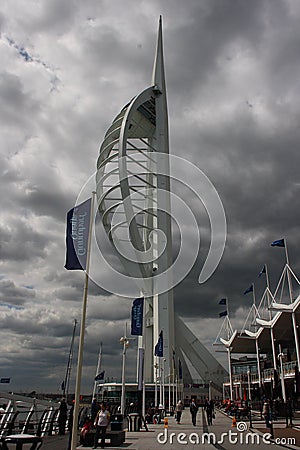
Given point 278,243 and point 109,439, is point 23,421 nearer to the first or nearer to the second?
point 109,439

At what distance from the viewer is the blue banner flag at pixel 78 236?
37.0ft

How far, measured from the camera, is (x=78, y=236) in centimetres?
1170

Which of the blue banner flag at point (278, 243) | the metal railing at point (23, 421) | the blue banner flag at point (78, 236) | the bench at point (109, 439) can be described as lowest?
the bench at point (109, 439)

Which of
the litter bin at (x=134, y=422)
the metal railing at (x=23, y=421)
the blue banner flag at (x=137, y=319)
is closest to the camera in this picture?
the metal railing at (x=23, y=421)

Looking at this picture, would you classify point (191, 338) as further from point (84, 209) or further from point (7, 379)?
point (84, 209)

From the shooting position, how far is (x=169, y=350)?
51.2 m

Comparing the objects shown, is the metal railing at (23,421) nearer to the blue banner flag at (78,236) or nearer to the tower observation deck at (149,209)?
the blue banner flag at (78,236)

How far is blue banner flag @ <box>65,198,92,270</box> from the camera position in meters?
11.3

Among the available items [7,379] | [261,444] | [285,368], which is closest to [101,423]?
[261,444]

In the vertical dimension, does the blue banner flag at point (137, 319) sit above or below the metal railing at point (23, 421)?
above

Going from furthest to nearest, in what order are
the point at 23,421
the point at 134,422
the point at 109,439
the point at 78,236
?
the point at 134,422 → the point at 23,421 → the point at 109,439 → the point at 78,236

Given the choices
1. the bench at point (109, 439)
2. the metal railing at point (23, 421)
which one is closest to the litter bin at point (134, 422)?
the metal railing at point (23, 421)

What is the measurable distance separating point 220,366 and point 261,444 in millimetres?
61594

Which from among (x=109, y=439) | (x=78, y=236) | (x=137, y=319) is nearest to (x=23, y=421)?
(x=109, y=439)
